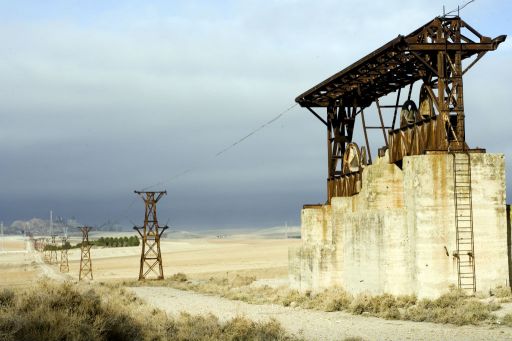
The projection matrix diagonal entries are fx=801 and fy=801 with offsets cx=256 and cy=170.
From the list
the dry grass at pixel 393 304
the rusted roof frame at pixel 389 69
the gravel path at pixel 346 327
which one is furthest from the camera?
the rusted roof frame at pixel 389 69

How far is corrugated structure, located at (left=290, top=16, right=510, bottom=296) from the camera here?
2834cm

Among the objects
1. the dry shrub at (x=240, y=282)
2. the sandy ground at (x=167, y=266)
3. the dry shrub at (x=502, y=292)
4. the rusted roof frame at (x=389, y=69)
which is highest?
the rusted roof frame at (x=389, y=69)

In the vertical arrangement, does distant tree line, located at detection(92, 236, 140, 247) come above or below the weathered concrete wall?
below

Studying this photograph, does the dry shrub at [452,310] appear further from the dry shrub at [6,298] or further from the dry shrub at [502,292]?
the dry shrub at [6,298]

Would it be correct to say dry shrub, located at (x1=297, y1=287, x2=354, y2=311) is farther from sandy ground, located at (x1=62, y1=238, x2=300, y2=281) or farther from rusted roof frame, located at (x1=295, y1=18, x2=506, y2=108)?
sandy ground, located at (x1=62, y1=238, x2=300, y2=281)

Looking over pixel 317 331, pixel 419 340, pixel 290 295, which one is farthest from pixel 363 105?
pixel 419 340

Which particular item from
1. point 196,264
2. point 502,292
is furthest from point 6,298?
point 196,264

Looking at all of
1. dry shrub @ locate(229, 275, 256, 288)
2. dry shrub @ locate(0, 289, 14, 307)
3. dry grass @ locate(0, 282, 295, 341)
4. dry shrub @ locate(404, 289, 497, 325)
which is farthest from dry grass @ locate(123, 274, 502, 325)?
dry shrub @ locate(0, 289, 14, 307)

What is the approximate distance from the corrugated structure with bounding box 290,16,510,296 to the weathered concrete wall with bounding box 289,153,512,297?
36 millimetres

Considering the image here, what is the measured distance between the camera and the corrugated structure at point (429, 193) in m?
28.3

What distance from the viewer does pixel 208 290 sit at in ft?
161

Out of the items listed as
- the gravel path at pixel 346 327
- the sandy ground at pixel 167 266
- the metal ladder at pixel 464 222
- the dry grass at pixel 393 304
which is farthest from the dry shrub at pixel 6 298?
the sandy ground at pixel 167 266

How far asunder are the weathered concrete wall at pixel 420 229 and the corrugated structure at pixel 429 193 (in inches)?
1.4

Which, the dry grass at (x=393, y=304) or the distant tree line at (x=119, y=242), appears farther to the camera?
the distant tree line at (x=119, y=242)
